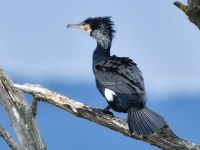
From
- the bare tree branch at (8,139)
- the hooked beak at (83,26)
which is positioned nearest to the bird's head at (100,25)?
the hooked beak at (83,26)

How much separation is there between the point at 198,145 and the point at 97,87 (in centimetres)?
123

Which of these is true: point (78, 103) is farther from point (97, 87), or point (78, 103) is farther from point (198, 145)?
point (198, 145)

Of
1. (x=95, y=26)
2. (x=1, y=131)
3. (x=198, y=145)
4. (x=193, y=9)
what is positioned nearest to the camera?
(x=193, y=9)

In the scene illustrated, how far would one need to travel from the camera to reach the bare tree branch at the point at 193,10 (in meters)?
4.83

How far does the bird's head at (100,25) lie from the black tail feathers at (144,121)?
1163 mm

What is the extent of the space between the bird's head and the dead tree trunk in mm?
991

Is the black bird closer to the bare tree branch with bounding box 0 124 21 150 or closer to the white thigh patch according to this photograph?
the white thigh patch

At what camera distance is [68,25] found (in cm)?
643

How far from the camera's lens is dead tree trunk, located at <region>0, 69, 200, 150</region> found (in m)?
5.30

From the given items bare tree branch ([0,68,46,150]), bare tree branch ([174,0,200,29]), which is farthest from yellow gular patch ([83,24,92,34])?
bare tree branch ([174,0,200,29])

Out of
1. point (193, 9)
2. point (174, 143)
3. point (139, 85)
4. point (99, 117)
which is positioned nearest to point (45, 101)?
point (99, 117)

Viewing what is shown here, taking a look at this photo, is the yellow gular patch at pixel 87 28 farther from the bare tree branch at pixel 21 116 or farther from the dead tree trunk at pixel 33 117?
the bare tree branch at pixel 21 116

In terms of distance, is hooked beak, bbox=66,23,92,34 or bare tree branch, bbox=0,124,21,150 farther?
hooked beak, bbox=66,23,92,34

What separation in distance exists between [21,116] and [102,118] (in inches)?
34.6
